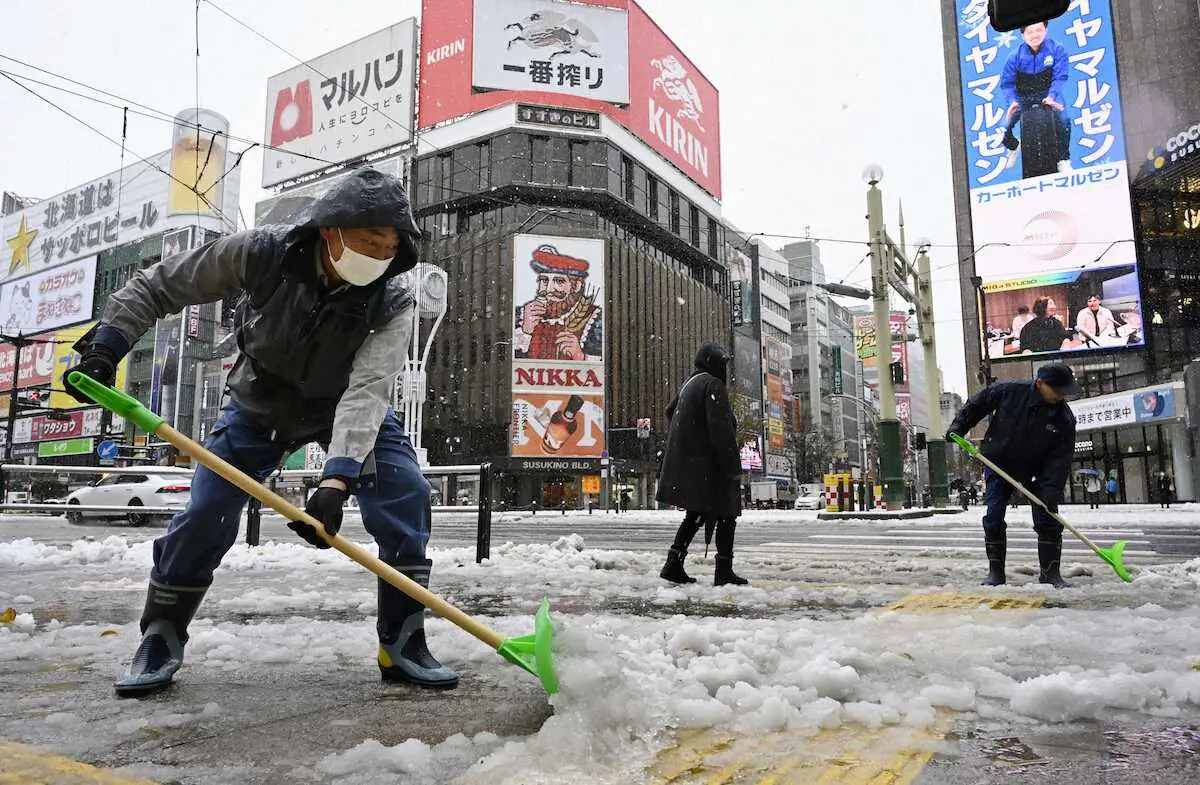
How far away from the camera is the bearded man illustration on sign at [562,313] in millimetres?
46031

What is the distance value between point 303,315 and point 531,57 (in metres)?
48.4

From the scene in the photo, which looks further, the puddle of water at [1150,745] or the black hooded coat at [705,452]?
the black hooded coat at [705,452]

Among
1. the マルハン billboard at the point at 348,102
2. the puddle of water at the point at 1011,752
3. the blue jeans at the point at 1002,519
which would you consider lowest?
the puddle of water at the point at 1011,752

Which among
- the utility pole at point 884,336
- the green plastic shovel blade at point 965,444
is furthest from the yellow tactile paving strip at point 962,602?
the utility pole at point 884,336

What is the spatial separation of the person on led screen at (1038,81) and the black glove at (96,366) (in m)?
35.8

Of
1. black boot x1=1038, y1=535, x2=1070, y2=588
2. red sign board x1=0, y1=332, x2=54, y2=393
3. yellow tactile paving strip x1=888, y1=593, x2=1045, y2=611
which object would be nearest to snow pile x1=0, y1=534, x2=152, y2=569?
yellow tactile paving strip x1=888, y1=593, x2=1045, y2=611

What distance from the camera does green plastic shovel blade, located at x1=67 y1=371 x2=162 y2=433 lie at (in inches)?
87.5

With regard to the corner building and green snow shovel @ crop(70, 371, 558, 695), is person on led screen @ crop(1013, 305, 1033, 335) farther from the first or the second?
green snow shovel @ crop(70, 371, 558, 695)

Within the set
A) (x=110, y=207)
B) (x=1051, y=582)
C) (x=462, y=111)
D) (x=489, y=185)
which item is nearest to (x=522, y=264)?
(x=489, y=185)

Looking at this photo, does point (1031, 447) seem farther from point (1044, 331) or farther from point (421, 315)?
point (421, 315)

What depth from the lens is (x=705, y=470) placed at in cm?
516

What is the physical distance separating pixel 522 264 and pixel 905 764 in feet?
148

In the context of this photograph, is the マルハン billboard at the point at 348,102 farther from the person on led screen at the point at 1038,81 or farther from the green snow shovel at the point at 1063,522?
the green snow shovel at the point at 1063,522

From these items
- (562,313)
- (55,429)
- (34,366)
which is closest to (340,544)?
(562,313)
